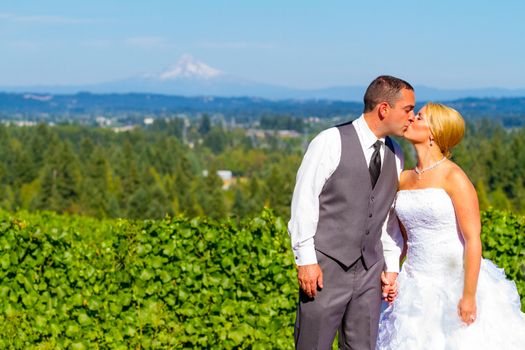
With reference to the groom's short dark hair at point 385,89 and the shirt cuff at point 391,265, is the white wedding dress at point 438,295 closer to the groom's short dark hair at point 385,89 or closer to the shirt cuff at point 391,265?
the shirt cuff at point 391,265

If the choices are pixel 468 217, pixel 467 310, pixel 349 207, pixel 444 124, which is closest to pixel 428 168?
pixel 444 124

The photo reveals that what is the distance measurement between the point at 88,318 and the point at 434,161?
156 inches

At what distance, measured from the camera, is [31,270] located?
24.4 feet

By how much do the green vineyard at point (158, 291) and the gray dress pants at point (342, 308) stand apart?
90.6 inches

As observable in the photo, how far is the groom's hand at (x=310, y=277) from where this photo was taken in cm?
467

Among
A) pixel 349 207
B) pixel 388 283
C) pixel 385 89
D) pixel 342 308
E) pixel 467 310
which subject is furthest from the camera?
pixel 388 283

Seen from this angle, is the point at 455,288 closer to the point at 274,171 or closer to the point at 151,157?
the point at 274,171

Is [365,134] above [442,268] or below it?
above

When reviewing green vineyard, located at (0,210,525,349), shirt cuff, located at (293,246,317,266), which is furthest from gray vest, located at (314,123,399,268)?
green vineyard, located at (0,210,525,349)

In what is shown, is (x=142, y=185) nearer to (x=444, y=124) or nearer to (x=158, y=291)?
(x=158, y=291)

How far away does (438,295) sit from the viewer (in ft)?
16.9

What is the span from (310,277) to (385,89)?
4.25 feet

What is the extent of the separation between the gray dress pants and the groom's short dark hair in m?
1.07

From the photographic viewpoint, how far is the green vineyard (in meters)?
7.24
